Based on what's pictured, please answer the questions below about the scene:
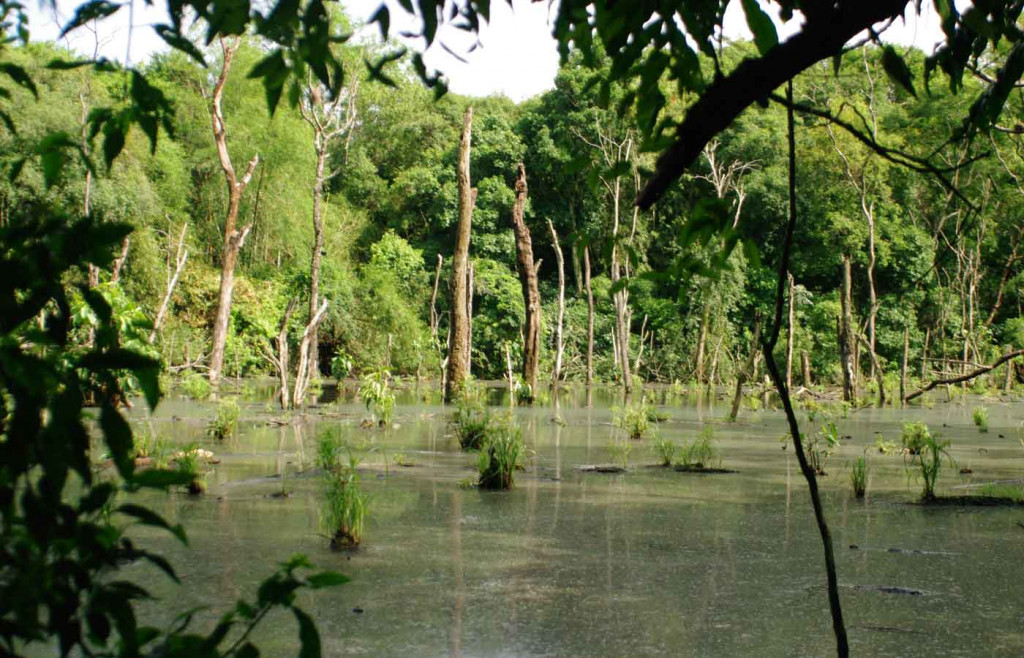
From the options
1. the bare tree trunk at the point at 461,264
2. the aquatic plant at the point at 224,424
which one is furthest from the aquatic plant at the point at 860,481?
the bare tree trunk at the point at 461,264

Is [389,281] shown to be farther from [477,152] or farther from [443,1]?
[443,1]

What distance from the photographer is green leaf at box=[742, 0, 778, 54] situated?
1742 millimetres

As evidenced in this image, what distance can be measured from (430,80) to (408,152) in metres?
40.0

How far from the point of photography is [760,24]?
175 cm

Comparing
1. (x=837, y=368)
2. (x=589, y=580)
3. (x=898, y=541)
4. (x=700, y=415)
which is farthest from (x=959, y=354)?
(x=589, y=580)

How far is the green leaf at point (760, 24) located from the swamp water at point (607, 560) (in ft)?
9.30

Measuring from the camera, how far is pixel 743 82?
1.69 m

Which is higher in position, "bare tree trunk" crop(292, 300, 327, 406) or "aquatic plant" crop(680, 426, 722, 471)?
"bare tree trunk" crop(292, 300, 327, 406)

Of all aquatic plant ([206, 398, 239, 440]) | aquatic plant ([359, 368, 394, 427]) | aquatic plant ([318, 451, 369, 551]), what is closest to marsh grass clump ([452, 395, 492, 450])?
aquatic plant ([359, 368, 394, 427])

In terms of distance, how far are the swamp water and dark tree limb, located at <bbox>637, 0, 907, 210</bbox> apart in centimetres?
278

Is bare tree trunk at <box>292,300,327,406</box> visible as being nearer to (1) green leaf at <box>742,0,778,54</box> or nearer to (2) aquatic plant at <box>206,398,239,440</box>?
(2) aquatic plant at <box>206,398,239,440</box>

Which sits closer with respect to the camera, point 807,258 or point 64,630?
point 64,630

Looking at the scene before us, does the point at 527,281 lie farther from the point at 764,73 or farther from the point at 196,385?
the point at 764,73

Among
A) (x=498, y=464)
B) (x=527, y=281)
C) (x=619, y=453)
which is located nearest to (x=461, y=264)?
(x=527, y=281)
